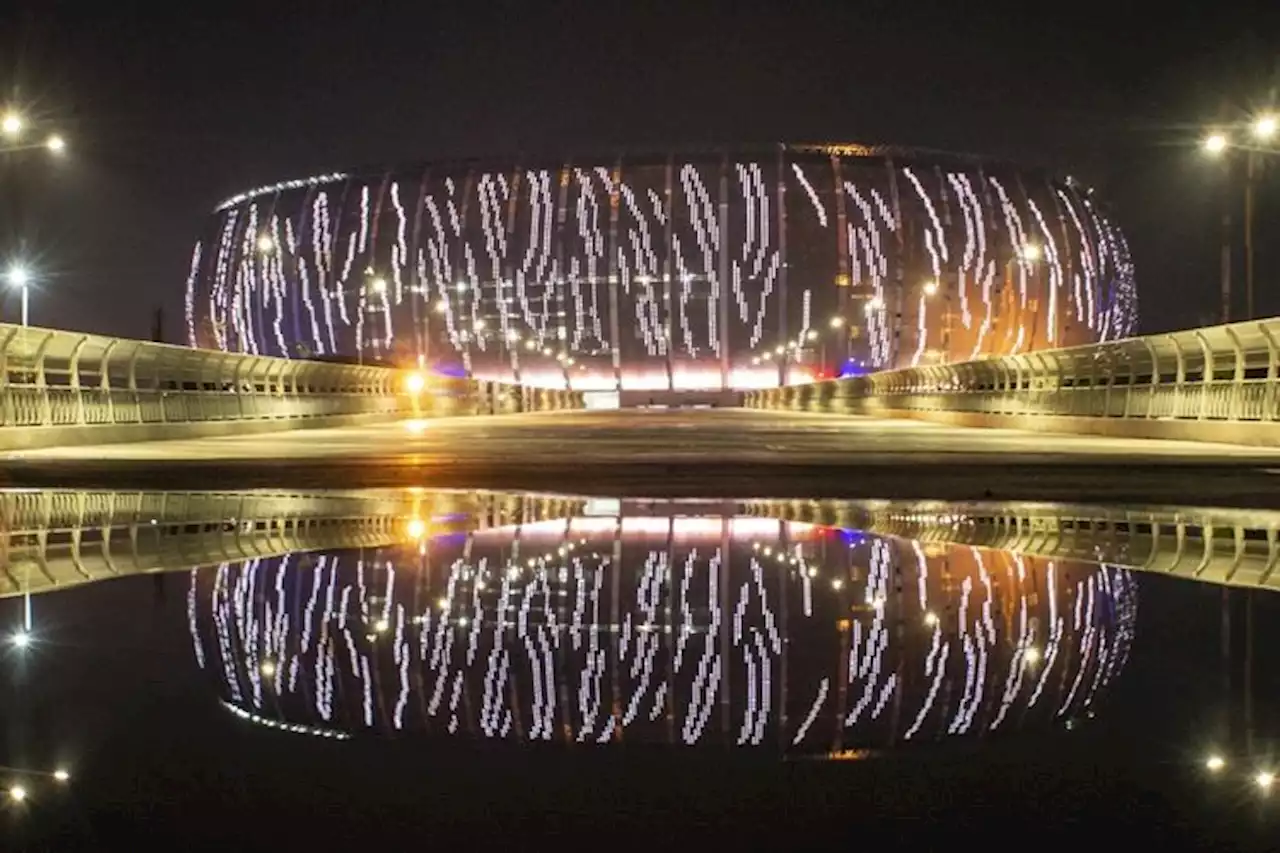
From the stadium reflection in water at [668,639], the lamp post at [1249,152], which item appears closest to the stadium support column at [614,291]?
Result: the lamp post at [1249,152]

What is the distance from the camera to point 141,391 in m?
25.0

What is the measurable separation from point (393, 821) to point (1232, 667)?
2.71m

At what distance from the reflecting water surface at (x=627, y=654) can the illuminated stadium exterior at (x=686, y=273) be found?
122 m

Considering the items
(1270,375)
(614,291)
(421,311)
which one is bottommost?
(1270,375)

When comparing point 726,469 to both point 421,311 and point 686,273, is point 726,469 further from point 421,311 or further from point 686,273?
point 421,311

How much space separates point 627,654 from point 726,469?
397 inches

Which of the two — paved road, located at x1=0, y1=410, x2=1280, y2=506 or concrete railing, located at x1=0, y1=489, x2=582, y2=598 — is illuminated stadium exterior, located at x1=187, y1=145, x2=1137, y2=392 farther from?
concrete railing, located at x1=0, y1=489, x2=582, y2=598

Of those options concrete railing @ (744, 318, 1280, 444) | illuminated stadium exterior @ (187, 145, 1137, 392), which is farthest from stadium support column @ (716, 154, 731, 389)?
concrete railing @ (744, 318, 1280, 444)

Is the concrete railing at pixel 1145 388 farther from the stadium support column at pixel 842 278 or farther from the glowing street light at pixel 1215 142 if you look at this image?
the stadium support column at pixel 842 278

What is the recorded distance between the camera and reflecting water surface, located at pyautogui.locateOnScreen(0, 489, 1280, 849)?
3324 mm

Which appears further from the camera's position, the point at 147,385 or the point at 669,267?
the point at 669,267

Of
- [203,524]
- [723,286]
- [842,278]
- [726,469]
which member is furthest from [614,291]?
[203,524]

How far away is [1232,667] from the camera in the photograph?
4.56 meters

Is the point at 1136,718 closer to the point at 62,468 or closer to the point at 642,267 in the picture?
the point at 62,468
